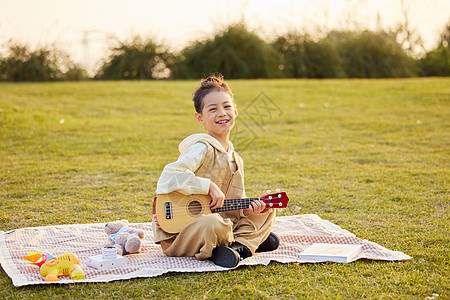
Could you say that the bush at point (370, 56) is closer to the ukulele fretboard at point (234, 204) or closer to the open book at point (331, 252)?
the open book at point (331, 252)

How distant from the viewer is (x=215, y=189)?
393cm

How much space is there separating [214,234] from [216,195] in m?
0.29

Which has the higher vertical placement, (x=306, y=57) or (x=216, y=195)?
(x=306, y=57)

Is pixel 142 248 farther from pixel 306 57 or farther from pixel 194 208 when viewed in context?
pixel 306 57

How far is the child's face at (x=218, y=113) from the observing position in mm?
4199

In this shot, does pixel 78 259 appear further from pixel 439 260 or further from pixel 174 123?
pixel 174 123

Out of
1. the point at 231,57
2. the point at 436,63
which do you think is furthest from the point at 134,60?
the point at 436,63

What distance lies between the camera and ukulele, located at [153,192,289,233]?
3.95 m

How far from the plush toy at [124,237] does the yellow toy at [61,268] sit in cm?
48

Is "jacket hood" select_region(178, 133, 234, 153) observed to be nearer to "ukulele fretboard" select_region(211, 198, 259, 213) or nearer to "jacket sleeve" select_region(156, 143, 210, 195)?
"jacket sleeve" select_region(156, 143, 210, 195)

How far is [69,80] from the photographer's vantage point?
16.9 metres

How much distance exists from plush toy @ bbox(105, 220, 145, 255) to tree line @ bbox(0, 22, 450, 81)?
519 inches

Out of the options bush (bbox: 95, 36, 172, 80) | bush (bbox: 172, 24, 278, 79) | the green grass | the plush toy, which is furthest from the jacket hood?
bush (bbox: 172, 24, 278, 79)

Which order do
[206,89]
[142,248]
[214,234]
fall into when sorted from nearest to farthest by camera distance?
1. [214,234]
2. [206,89]
3. [142,248]
